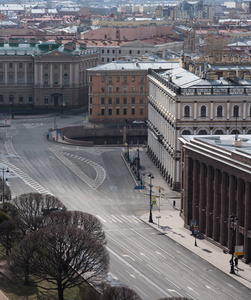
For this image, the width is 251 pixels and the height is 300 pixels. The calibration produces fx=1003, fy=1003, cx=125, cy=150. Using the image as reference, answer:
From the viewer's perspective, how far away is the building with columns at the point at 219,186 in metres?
99.8

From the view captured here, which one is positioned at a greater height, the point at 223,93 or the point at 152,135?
the point at 223,93

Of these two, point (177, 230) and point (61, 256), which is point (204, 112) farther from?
point (61, 256)

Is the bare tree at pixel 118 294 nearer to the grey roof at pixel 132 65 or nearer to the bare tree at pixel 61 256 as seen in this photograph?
the bare tree at pixel 61 256

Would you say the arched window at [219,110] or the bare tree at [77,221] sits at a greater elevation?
the arched window at [219,110]

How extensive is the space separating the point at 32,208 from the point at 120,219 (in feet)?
56.8

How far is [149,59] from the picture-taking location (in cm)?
19962

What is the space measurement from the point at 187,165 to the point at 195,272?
1969 cm

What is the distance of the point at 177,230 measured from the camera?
11331 cm

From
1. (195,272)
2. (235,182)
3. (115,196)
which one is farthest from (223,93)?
(195,272)

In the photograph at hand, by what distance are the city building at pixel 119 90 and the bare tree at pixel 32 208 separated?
82.7 meters

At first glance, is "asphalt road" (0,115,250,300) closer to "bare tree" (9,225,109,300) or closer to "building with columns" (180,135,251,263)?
"building with columns" (180,135,251,263)

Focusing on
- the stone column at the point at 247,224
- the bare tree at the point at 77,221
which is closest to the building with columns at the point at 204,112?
the stone column at the point at 247,224

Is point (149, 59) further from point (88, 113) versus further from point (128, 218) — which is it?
point (128, 218)

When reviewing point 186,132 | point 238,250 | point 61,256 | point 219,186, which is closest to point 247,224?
point 238,250
